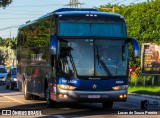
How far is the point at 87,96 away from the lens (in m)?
18.9

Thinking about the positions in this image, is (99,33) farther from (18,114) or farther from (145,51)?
(145,51)

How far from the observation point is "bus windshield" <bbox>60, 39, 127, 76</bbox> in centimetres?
1892

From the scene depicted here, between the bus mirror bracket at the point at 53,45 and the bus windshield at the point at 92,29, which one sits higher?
the bus windshield at the point at 92,29

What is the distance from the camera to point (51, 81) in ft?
65.5

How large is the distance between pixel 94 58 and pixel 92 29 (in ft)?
3.77

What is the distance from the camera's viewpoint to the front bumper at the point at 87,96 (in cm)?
1883

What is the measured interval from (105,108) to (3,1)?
Result: 222 inches

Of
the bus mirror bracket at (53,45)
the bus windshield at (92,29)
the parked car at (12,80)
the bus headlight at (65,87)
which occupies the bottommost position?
the parked car at (12,80)

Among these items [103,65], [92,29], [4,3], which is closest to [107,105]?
[103,65]

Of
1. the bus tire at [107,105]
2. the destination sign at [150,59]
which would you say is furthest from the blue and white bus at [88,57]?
the destination sign at [150,59]

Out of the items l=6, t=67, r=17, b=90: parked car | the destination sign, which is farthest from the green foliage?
l=6, t=67, r=17, b=90: parked car

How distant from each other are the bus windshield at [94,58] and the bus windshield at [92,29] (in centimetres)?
30

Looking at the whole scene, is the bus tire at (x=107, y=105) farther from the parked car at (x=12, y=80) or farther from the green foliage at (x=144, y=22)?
the green foliage at (x=144, y=22)

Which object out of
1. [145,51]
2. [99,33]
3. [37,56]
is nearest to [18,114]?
[99,33]
